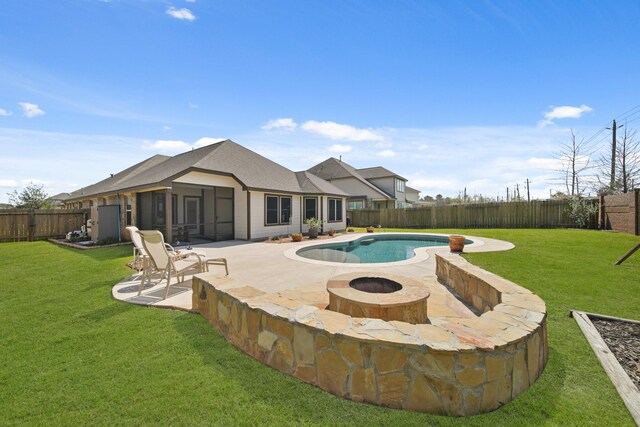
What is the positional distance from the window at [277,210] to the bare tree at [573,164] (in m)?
27.5

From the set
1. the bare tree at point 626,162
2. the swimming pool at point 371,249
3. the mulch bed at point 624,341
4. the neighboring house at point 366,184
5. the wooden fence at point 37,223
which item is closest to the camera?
the mulch bed at point 624,341

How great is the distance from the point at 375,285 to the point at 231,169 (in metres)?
12.2

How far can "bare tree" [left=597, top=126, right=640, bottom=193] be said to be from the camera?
20.6 m

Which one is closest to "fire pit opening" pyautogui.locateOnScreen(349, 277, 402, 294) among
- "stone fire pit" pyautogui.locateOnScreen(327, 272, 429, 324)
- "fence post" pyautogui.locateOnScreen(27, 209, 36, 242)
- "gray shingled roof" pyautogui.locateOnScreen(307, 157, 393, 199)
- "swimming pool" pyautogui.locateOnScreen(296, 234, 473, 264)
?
"stone fire pit" pyautogui.locateOnScreen(327, 272, 429, 324)

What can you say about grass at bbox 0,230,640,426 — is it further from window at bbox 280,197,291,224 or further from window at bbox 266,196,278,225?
window at bbox 280,197,291,224

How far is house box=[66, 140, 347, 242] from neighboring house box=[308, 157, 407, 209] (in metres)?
10.7

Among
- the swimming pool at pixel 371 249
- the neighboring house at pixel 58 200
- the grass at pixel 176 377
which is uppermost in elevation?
the neighboring house at pixel 58 200

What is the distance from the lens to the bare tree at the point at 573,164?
25750 millimetres

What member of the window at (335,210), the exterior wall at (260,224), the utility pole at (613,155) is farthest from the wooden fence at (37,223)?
the utility pole at (613,155)

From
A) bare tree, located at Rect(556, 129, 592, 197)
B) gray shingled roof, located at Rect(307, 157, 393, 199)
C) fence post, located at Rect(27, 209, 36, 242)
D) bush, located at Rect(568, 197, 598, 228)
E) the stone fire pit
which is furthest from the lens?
gray shingled roof, located at Rect(307, 157, 393, 199)

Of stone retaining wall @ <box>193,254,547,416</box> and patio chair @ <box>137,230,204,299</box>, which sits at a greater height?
patio chair @ <box>137,230,204,299</box>

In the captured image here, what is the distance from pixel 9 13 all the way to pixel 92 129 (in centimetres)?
764

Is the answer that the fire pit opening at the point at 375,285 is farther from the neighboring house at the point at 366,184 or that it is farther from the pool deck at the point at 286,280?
the neighboring house at the point at 366,184

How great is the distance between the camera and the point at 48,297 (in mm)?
5258
